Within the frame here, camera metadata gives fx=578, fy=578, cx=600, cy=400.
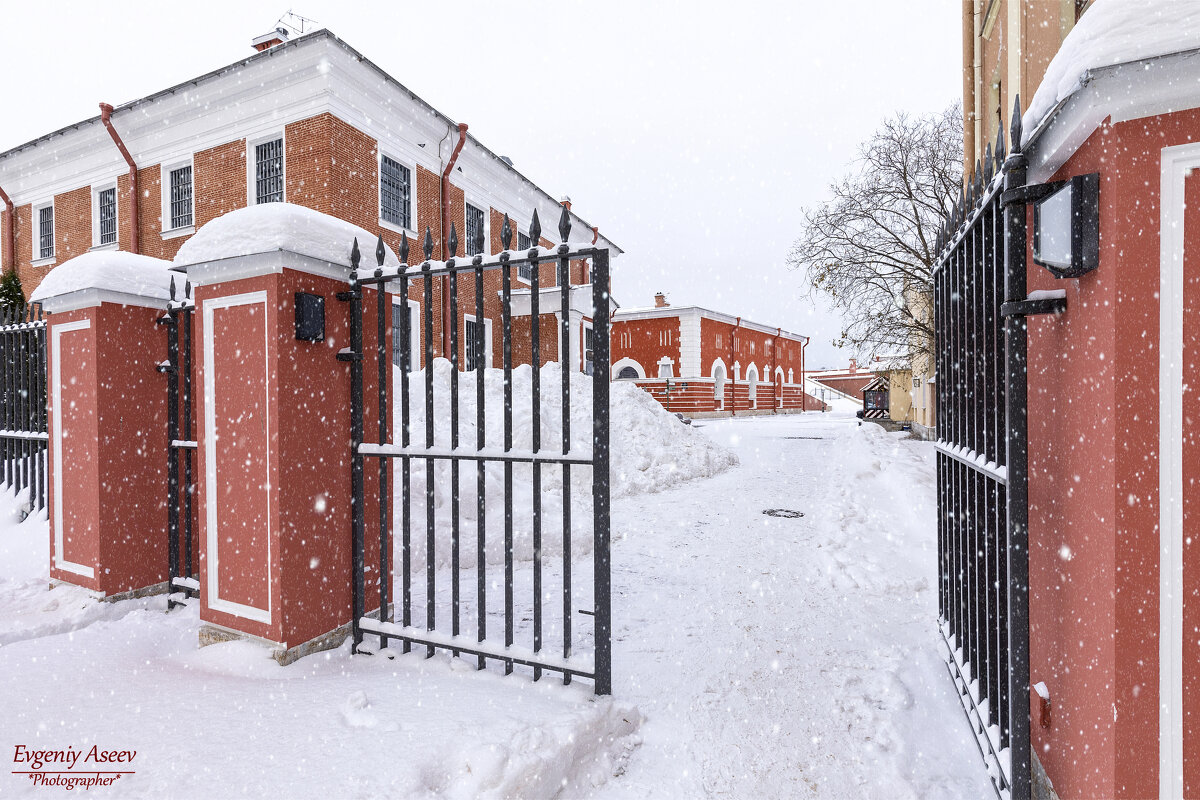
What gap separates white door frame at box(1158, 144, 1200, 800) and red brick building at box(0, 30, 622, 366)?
10232 mm

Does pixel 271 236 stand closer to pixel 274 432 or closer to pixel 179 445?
pixel 274 432

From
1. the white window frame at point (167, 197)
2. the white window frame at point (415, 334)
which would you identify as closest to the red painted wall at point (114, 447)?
the white window frame at point (415, 334)

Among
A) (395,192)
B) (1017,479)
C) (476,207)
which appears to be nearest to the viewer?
(1017,479)

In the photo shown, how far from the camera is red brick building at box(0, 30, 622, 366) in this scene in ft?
41.7

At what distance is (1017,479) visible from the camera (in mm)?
2084

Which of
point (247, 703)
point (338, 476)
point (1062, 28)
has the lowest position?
point (247, 703)

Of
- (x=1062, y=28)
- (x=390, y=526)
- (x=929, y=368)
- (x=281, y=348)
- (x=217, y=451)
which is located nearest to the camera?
(x=281, y=348)

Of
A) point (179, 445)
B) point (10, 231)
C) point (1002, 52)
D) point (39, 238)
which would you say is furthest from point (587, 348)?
point (10, 231)

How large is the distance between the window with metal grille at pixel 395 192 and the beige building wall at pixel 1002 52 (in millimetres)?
11869

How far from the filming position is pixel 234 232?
119 inches

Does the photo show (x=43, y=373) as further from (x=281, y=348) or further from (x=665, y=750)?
(x=665, y=750)

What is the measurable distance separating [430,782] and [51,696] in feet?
6.50

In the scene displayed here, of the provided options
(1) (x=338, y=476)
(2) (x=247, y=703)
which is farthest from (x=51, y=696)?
(1) (x=338, y=476)

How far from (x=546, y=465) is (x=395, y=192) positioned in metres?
9.42
